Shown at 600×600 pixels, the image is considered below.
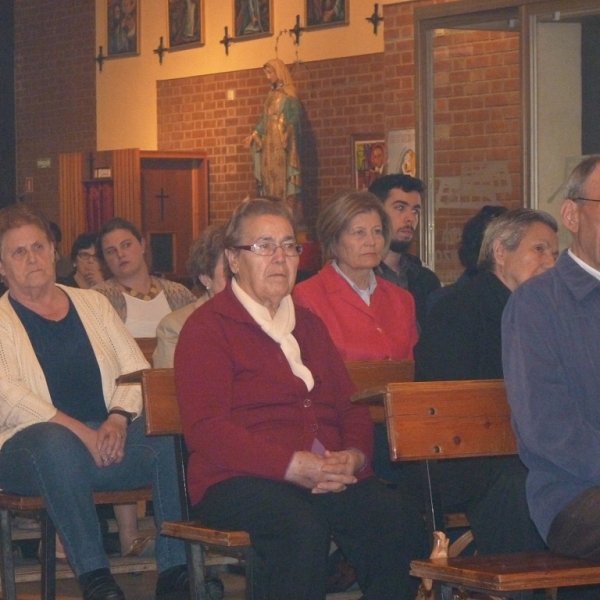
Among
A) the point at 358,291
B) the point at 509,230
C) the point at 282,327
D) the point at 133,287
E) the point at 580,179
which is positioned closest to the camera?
the point at 580,179

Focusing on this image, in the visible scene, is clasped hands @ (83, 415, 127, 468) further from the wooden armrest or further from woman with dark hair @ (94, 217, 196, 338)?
woman with dark hair @ (94, 217, 196, 338)

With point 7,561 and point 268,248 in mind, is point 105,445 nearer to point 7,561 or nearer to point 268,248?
point 7,561

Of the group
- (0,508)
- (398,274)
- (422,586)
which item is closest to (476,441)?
(422,586)

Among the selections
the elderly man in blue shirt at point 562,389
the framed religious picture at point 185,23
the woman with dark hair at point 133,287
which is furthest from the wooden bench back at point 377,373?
the framed religious picture at point 185,23

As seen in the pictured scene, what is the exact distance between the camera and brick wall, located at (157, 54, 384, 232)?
10977 mm

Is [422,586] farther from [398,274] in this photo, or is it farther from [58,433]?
[398,274]

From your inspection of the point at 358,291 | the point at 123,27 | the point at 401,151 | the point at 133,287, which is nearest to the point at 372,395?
the point at 358,291

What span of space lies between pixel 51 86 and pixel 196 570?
1170cm

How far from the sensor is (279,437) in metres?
3.67

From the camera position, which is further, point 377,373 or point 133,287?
point 133,287

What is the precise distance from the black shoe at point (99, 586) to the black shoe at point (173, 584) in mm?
223

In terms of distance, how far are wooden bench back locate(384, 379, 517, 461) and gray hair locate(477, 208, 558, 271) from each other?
0.86 meters

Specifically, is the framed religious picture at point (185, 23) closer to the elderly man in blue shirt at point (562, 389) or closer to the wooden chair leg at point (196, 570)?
the wooden chair leg at point (196, 570)

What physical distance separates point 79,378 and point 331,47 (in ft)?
23.4
